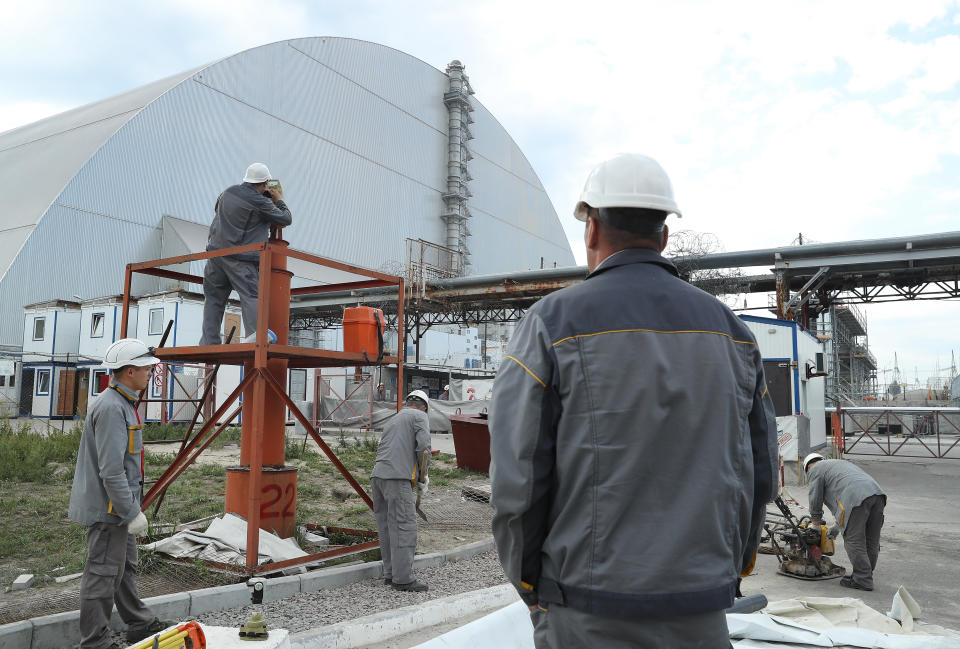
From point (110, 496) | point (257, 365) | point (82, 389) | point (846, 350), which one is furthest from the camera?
point (846, 350)

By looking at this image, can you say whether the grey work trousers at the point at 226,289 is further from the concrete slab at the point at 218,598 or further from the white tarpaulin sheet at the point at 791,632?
the white tarpaulin sheet at the point at 791,632

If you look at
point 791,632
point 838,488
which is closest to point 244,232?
point 791,632

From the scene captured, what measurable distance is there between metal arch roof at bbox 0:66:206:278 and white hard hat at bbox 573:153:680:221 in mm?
32633

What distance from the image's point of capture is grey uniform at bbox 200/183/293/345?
6863 millimetres

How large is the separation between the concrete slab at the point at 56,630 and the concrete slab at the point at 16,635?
34 mm

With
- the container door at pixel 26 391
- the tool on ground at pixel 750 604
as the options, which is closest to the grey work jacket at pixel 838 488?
the tool on ground at pixel 750 604

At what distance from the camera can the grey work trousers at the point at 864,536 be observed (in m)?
7.22

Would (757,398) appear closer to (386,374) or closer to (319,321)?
(386,374)

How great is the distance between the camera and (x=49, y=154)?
110ft

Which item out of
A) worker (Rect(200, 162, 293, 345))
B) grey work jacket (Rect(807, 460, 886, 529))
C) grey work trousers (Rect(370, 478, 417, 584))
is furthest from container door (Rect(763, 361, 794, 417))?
worker (Rect(200, 162, 293, 345))

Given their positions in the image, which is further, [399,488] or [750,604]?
[399,488]

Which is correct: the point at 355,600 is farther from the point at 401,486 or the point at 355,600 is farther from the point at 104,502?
the point at 104,502

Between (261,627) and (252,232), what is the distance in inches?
176

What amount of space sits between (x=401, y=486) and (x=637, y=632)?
536cm
